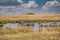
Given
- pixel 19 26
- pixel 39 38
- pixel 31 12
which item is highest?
pixel 31 12

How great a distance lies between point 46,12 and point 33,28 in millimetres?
595

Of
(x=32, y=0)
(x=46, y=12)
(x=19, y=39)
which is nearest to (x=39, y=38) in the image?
(x=19, y=39)

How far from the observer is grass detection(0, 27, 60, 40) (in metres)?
4.43

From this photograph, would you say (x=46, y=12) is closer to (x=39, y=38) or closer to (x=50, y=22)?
(x=50, y=22)

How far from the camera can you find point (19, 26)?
186 inches

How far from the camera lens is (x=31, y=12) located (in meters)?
4.91

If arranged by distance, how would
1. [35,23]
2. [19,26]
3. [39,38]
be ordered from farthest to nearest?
[35,23] < [19,26] < [39,38]

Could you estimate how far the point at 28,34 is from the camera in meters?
4.62

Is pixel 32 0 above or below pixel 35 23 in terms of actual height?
above

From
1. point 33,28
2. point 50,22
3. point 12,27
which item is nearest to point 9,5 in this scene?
point 12,27

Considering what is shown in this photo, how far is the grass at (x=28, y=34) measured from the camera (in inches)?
174

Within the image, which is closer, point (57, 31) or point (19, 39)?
point (19, 39)

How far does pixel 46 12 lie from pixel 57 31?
24.6 inches

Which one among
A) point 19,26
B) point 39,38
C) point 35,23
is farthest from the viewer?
point 35,23
